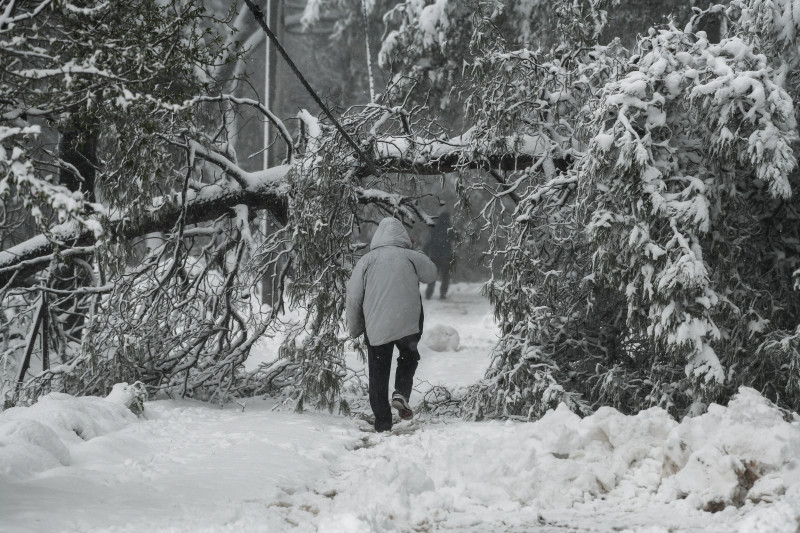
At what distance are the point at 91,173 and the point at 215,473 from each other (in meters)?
6.51

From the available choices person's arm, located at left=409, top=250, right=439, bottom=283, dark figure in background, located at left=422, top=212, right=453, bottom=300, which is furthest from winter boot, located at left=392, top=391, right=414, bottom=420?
dark figure in background, located at left=422, top=212, right=453, bottom=300

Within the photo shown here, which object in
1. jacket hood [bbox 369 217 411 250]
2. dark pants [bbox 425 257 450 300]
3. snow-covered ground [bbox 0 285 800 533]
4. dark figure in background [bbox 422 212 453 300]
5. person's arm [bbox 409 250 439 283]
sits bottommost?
dark pants [bbox 425 257 450 300]

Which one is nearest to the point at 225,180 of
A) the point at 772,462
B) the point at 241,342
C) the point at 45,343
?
the point at 241,342

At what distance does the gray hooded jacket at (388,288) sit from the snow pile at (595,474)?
1443mm

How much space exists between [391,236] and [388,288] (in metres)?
0.47

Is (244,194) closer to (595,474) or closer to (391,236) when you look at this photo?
(391,236)

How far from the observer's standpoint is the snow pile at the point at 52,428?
362 cm

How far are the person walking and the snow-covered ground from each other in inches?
31.5

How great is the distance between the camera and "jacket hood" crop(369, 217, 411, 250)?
580 centimetres

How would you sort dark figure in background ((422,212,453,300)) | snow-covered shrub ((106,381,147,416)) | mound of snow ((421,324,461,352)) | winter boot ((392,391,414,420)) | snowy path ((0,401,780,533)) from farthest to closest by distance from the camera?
dark figure in background ((422,212,453,300)), mound of snow ((421,324,461,352)), winter boot ((392,391,414,420)), snow-covered shrub ((106,381,147,416)), snowy path ((0,401,780,533))

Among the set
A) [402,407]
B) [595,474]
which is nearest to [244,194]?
[402,407]

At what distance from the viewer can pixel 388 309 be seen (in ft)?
18.1

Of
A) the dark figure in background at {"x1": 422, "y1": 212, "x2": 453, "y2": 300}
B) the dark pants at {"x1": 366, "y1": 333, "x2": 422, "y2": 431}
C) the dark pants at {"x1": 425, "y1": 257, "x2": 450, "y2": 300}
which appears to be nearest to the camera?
the dark pants at {"x1": 366, "y1": 333, "x2": 422, "y2": 431}

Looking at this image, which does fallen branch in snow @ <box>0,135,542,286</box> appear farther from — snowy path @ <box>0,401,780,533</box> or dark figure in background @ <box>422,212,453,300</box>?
dark figure in background @ <box>422,212,453,300</box>
